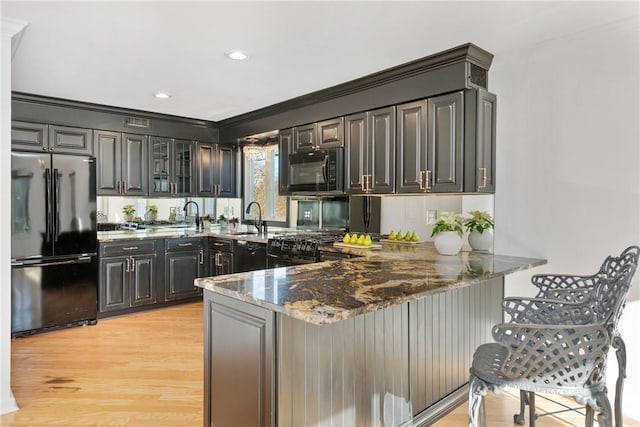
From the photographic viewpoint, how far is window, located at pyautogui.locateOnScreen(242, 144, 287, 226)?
17.7 ft

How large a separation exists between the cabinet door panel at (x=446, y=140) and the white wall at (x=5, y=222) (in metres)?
2.84

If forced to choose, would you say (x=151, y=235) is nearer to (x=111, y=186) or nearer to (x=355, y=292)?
(x=111, y=186)

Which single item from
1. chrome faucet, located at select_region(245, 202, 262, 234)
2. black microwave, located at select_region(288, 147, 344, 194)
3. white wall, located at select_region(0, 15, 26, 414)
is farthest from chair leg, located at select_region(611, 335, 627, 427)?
chrome faucet, located at select_region(245, 202, 262, 234)

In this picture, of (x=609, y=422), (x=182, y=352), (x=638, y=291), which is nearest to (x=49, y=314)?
(x=182, y=352)

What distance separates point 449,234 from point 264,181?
3091 mm

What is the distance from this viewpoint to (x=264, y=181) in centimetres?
561

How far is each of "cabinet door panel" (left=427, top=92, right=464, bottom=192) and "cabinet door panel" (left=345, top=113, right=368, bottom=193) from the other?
70 centimetres

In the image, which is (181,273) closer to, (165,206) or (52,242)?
(165,206)

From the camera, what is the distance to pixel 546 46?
9.36 ft

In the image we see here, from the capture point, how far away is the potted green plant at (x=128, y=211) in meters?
5.17

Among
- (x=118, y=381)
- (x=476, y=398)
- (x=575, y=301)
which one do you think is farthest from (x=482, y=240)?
(x=118, y=381)

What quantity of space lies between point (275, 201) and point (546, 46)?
3.54 metres

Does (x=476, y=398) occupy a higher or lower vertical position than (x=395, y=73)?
lower

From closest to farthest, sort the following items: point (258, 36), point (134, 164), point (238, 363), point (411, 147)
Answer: point (238, 363) < point (258, 36) < point (411, 147) < point (134, 164)
